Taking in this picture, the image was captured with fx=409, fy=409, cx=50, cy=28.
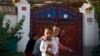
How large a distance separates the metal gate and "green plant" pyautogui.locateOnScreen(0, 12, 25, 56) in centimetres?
111

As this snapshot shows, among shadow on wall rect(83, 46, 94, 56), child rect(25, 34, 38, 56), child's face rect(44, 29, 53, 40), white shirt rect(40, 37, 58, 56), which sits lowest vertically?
shadow on wall rect(83, 46, 94, 56)

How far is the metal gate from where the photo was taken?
578 inches

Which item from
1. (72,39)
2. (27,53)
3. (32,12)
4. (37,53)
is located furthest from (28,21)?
(37,53)

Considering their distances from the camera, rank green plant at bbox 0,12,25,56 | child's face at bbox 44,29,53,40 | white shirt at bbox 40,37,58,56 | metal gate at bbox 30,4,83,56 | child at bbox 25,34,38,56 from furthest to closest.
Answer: metal gate at bbox 30,4,83,56
green plant at bbox 0,12,25,56
child at bbox 25,34,38,56
white shirt at bbox 40,37,58,56
child's face at bbox 44,29,53,40

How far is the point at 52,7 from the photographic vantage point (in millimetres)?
14773

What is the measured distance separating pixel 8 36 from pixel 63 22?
2.69 metres

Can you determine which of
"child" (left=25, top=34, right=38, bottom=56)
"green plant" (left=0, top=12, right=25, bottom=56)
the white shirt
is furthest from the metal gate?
the white shirt

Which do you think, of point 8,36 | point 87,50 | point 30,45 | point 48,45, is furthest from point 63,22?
point 48,45

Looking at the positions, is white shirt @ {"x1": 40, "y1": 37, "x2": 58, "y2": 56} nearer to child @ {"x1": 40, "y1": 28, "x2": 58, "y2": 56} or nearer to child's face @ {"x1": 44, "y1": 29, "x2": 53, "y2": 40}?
child @ {"x1": 40, "y1": 28, "x2": 58, "y2": 56}

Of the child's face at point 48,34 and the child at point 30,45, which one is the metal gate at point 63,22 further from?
the child's face at point 48,34

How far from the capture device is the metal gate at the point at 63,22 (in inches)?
578

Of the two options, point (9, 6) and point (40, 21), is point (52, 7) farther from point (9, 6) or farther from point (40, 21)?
point (9, 6)

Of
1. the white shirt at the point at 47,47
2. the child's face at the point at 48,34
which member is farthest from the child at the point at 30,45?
the child's face at the point at 48,34

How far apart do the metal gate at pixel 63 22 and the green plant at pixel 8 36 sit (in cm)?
111
